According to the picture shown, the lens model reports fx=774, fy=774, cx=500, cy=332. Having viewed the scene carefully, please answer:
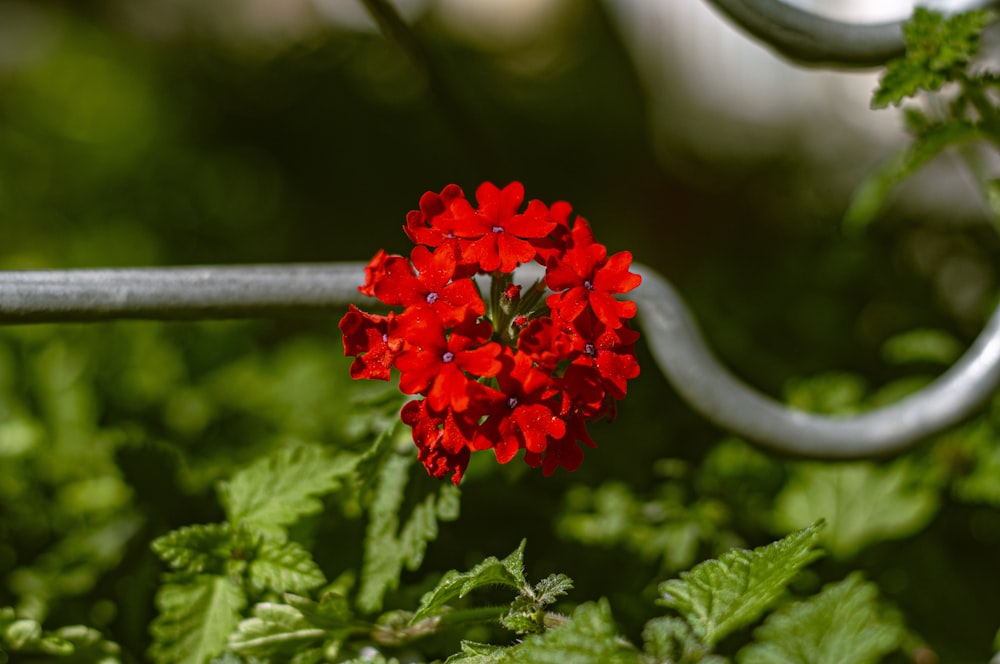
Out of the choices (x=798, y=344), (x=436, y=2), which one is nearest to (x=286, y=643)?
(x=798, y=344)

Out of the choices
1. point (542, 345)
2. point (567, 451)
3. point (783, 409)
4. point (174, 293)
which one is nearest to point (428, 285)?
point (542, 345)

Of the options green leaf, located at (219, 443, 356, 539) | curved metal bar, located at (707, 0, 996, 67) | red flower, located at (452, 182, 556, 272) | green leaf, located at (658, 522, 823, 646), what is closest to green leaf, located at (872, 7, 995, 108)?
curved metal bar, located at (707, 0, 996, 67)

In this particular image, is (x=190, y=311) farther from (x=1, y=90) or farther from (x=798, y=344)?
(x=1, y=90)

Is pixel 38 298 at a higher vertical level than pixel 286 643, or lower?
higher

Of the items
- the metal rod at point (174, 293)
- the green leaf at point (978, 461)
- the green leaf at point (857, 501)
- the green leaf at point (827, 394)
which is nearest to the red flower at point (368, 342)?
the metal rod at point (174, 293)

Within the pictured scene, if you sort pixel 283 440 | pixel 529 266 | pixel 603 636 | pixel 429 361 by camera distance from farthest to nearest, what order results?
1. pixel 283 440
2. pixel 529 266
3. pixel 429 361
4. pixel 603 636

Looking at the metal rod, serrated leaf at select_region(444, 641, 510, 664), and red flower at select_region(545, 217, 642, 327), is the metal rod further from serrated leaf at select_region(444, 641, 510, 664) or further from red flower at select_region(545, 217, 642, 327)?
serrated leaf at select_region(444, 641, 510, 664)

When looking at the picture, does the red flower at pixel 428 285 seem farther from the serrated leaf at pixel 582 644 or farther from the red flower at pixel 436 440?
the serrated leaf at pixel 582 644

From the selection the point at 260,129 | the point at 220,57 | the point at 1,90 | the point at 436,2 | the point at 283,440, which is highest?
the point at 436,2
